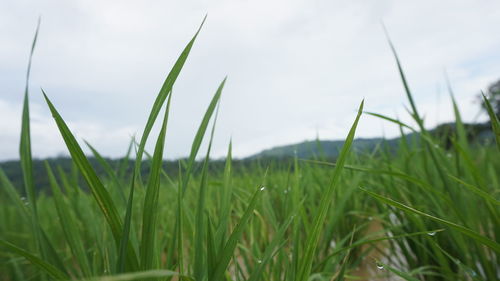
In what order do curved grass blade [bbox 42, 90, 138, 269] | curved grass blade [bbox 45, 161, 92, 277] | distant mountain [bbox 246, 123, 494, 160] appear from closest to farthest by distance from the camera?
curved grass blade [bbox 42, 90, 138, 269]
curved grass blade [bbox 45, 161, 92, 277]
distant mountain [bbox 246, 123, 494, 160]

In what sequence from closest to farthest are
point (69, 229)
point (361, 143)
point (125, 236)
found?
1. point (125, 236)
2. point (69, 229)
3. point (361, 143)

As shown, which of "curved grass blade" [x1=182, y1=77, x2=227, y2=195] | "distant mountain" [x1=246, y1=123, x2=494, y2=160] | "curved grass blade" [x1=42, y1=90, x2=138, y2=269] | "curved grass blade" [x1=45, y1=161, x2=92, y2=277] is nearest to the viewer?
"curved grass blade" [x1=42, y1=90, x2=138, y2=269]

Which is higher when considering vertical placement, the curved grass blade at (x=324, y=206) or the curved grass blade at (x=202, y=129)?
the curved grass blade at (x=202, y=129)

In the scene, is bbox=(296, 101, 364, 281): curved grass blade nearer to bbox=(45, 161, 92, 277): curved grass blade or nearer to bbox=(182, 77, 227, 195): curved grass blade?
bbox=(182, 77, 227, 195): curved grass blade

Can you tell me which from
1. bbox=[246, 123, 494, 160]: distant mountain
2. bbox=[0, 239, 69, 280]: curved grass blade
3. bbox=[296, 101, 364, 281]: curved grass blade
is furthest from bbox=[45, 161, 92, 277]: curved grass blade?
bbox=[246, 123, 494, 160]: distant mountain

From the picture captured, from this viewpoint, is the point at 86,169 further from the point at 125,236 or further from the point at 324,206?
the point at 324,206

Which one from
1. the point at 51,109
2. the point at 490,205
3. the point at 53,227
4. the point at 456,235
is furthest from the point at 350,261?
the point at 53,227

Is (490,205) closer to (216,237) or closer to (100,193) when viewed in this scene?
(216,237)

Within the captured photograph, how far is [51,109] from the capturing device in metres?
0.33

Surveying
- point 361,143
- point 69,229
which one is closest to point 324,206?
point 69,229

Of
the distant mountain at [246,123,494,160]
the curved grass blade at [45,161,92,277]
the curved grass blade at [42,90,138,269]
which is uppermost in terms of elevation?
the distant mountain at [246,123,494,160]

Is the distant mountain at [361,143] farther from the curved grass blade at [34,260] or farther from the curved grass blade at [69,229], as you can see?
the curved grass blade at [34,260]

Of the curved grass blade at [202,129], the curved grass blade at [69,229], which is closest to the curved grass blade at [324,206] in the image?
the curved grass blade at [202,129]

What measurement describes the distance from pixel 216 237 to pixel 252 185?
1.13 meters
